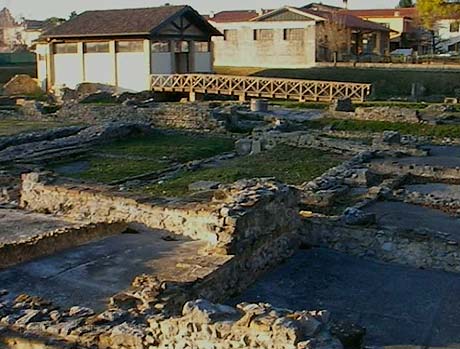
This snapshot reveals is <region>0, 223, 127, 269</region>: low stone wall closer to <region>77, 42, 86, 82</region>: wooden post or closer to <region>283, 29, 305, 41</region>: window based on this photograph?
<region>77, 42, 86, 82</region>: wooden post

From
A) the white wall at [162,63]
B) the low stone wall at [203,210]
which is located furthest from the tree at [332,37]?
the low stone wall at [203,210]

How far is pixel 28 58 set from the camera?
6244 centimetres

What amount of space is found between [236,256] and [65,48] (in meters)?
36.6

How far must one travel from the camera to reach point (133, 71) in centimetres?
4081

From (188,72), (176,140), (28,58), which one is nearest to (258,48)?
(188,72)

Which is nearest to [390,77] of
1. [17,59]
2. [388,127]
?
[388,127]

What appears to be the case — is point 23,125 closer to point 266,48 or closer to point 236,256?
point 236,256

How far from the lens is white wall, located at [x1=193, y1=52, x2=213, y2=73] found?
4334 cm

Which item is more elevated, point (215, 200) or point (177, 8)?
point (177, 8)

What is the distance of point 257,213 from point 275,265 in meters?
0.88

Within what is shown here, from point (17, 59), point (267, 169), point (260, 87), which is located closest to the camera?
point (267, 169)

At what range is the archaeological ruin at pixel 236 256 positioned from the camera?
6617mm

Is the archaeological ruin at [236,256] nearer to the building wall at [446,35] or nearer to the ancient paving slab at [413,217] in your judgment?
the ancient paving slab at [413,217]

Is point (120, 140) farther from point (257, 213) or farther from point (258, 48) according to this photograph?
point (258, 48)
